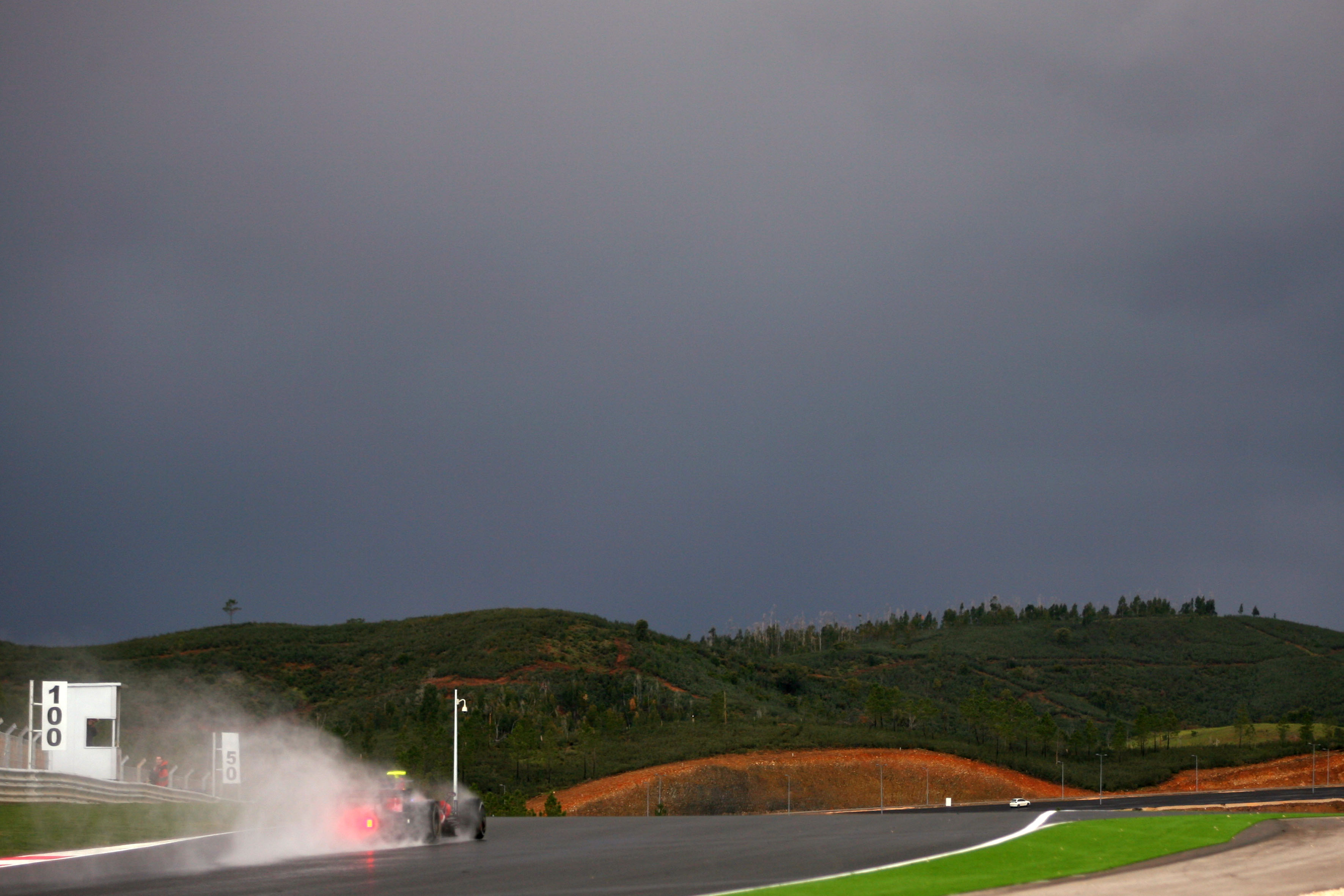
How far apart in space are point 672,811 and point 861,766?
17404 mm

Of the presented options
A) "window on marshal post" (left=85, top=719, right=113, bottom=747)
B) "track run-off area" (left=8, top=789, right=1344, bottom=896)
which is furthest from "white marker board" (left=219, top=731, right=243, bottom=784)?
"track run-off area" (left=8, top=789, right=1344, bottom=896)

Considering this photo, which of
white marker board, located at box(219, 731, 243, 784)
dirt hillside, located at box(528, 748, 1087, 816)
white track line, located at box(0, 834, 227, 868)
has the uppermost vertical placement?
white track line, located at box(0, 834, 227, 868)

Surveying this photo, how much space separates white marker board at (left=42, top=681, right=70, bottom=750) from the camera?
41.3 m

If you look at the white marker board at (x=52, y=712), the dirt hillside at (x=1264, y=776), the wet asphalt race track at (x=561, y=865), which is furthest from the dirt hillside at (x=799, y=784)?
the wet asphalt race track at (x=561, y=865)

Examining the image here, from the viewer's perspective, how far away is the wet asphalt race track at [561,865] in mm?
16906

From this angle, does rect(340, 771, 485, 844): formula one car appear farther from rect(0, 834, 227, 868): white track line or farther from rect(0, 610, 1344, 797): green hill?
rect(0, 610, 1344, 797): green hill

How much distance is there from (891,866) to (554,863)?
6.27m

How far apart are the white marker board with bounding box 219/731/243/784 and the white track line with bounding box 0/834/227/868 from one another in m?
24.2

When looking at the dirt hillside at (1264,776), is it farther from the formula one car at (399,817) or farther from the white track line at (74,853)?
the white track line at (74,853)

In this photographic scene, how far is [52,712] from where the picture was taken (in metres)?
41.7

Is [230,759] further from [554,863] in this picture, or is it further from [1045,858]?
[1045,858]

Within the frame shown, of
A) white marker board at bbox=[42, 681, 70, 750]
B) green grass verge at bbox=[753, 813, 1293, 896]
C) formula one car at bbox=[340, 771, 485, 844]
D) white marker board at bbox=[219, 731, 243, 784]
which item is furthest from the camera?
white marker board at bbox=[219, 731, 243, 784]

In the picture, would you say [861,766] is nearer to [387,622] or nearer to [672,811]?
[672,811]

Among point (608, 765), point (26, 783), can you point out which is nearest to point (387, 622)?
point (608, 765)
